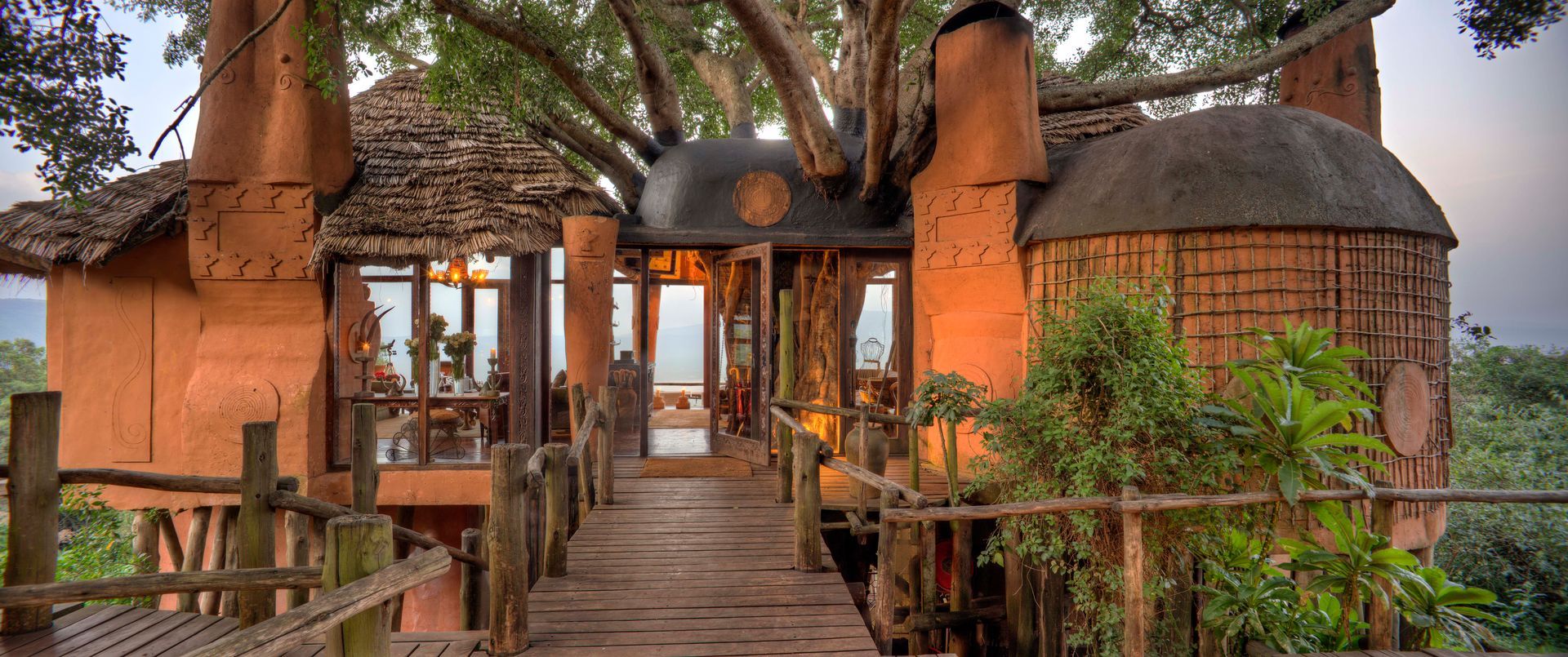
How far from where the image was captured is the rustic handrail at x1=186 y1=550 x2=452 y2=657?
1763 mm

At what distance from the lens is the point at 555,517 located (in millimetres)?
4062

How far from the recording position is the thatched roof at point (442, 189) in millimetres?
6297

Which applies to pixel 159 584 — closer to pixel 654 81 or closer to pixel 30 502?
pixel 30 502

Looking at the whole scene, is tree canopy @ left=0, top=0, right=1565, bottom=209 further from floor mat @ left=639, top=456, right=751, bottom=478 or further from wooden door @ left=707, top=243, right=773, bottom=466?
floor mat @ left=639, top=456, right=751, bottom=478

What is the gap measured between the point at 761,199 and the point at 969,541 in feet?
13.5

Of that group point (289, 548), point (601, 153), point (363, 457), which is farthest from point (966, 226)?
point (289, 548)

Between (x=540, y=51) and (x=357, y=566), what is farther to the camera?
(x=540, y=51)

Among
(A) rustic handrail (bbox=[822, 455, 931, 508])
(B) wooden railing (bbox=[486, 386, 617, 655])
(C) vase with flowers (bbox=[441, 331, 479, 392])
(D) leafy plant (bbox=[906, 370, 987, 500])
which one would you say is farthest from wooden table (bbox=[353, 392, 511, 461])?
(D) leafy plant (bbox=[906, 370, 987, 500])

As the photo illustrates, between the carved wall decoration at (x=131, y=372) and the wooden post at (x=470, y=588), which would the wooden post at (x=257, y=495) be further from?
the carved wall decoration at (x=131, y=372)

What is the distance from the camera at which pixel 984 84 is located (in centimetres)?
640

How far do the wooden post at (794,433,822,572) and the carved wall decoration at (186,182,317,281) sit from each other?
4864mm

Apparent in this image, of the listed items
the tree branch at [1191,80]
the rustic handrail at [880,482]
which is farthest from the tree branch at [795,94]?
the rustic handrail at [880,482]

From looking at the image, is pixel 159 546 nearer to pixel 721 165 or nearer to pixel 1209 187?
pixel 721 165

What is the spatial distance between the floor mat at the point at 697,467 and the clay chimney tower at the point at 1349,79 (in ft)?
22.8
